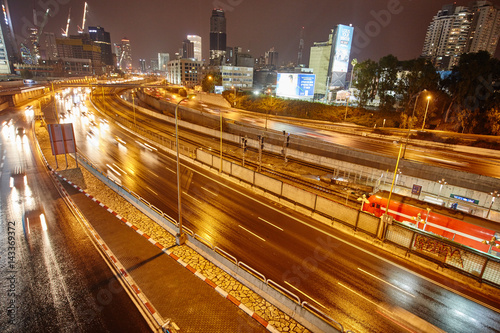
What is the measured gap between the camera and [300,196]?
22594 mm

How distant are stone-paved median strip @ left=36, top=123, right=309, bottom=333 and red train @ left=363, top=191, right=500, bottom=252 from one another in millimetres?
14471

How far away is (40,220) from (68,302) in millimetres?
10082

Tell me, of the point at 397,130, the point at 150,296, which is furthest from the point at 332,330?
the point at 397,130

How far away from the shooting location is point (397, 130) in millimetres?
50500

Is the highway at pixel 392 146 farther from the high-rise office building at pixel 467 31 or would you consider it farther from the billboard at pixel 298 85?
the high-rise office building at pixel 467 31

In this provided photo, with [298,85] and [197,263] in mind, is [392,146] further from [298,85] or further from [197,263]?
[298,85]

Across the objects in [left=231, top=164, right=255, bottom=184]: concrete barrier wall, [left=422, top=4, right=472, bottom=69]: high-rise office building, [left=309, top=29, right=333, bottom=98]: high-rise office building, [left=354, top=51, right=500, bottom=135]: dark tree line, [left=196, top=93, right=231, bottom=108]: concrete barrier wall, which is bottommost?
[left=231, top=164, right=255, bottom=184]: concrete barrier wall

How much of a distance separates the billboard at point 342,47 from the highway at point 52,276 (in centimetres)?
13371

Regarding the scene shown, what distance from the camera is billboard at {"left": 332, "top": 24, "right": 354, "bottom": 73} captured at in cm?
12406

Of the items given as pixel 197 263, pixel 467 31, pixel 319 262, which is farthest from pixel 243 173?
pixel 467 31

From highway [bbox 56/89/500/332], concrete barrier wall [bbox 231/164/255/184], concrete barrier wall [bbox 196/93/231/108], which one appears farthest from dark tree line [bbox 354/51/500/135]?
concrete barrier wall [bbox 196/93/231/108]

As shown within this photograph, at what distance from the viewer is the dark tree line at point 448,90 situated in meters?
43.1

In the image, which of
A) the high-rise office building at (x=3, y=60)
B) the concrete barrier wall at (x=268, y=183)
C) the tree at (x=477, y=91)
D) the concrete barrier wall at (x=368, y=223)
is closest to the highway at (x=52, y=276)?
the concrete barrier wall at (x=268, y=183)

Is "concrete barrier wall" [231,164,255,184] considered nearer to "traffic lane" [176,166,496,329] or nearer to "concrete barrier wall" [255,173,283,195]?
"concrete barrier wall" [255,173,283,195]
